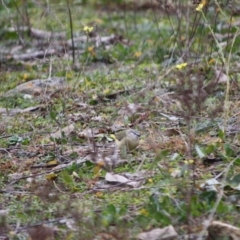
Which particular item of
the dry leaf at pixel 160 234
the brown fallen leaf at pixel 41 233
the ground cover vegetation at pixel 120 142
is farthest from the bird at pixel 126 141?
the brown fallen leaf at pixel 41 233

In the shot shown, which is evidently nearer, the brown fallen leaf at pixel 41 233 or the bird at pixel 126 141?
the brown fallen leaf at pixel 41 233

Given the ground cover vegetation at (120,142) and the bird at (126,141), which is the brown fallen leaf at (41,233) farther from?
the bird at (126,141)

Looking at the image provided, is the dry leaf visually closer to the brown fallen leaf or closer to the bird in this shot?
the brown fallen leaf

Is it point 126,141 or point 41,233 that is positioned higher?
point 41,233

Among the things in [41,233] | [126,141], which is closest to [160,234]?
[41,233]

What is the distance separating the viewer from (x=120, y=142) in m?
4.49

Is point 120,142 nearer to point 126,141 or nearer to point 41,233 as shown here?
point 126,141

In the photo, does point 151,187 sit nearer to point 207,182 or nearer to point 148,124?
point 207,182

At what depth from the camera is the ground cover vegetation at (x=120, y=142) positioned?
3.47m

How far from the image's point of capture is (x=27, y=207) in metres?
3.55

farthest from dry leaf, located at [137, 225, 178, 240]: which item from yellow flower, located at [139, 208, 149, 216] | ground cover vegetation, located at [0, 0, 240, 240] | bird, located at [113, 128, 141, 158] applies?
bird, located at [113, 128, 141, 158]

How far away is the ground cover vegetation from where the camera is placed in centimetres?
347

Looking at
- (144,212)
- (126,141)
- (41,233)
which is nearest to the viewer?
(41,233)

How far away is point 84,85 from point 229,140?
1.85 metres
